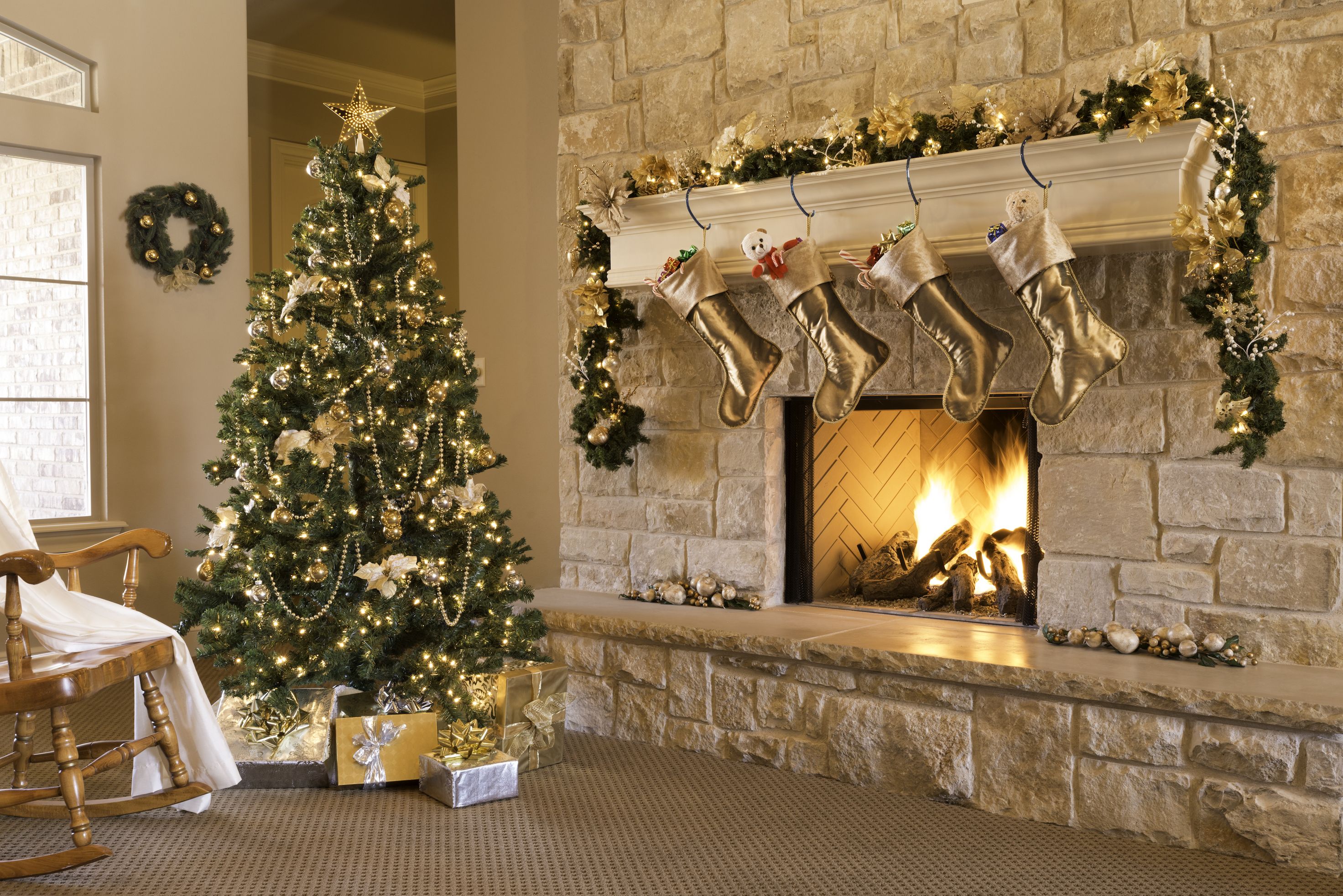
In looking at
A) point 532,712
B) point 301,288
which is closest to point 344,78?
point 301,288

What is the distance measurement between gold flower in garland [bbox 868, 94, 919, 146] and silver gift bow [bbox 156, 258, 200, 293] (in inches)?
107

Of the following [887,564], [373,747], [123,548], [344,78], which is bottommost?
[373,747]

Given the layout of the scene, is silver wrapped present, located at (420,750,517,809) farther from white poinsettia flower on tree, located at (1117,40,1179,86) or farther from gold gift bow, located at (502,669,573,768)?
white poinsettia flower on tree, located at (1117,40,1179,86)

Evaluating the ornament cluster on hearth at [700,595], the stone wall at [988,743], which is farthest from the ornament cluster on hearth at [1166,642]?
the ornament cluster on hearth at [700,595]

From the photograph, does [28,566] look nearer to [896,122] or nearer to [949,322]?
[949,322]

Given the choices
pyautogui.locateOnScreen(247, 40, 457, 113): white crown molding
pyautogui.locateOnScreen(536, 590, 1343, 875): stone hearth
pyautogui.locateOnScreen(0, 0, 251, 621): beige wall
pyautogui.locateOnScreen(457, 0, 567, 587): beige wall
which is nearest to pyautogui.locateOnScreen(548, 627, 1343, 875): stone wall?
pyautogui.locateOnScreen(536, 590, 1343, 875): stone hearth

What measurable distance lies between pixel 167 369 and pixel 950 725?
313cm

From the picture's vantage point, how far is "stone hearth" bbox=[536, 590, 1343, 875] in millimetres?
2242

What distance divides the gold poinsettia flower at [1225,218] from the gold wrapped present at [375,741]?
2.12m

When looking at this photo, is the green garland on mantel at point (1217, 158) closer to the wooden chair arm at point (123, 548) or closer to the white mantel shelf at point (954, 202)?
the white mantel shelf at point (954, 202)

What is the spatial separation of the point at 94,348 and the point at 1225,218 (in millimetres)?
3640

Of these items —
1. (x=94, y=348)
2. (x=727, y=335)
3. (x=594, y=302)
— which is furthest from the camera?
(x=94, y=348)

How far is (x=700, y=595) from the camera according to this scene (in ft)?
11.0

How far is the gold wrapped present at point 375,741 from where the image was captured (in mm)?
2773
